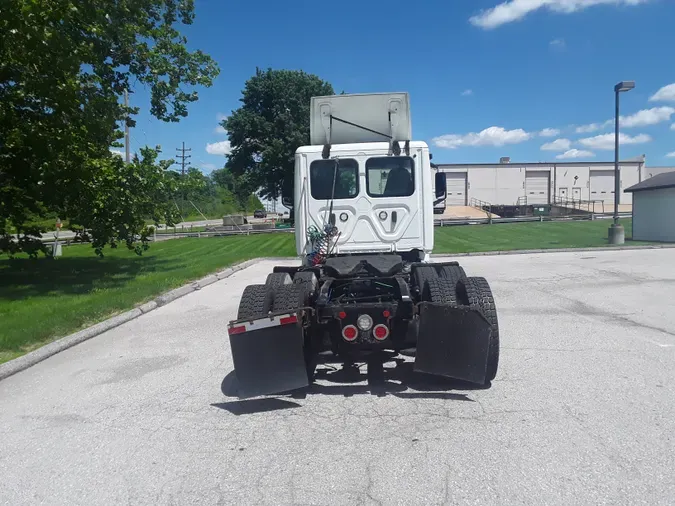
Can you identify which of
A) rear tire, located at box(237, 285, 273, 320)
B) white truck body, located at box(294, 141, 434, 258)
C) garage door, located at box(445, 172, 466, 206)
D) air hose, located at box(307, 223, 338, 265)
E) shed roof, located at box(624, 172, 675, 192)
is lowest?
rear tire, located at box(237, 285, 273, 320)

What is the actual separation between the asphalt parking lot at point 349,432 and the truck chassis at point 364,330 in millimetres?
340

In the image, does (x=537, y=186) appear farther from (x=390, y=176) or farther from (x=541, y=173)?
(x=390, y=176)

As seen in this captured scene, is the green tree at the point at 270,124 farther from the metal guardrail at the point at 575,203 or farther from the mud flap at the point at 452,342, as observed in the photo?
the mud flap at the point at 452,342

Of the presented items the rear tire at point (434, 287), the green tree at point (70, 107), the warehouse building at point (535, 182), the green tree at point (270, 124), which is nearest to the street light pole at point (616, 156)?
the green tree at point (70, 107)

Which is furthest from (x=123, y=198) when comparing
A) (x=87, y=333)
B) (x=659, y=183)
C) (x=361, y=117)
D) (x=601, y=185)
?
(x=601, y=185)

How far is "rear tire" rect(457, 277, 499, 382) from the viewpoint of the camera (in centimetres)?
549

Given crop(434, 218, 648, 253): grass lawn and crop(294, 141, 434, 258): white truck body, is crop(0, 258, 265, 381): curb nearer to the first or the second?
crop(294, 141, 434, 258): white truck body

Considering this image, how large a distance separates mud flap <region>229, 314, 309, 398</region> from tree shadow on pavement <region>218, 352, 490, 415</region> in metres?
0.21

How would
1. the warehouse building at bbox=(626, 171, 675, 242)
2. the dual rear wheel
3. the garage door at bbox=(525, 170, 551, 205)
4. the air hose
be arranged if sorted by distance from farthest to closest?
the garage door at bbox=(525, 170, 551, 205) < the warehouse building at bbox=(626, 171, 675, 242) < the air hose < the dual rear wheel

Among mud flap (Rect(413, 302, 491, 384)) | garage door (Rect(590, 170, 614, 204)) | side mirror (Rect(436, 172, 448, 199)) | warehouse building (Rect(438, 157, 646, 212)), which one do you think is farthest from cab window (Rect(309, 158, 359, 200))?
garage door (Rect(590, 170, 614, 204))

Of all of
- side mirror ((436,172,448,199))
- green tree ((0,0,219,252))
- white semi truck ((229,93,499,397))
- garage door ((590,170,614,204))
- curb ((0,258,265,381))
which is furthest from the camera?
garage door ((590,170,614,204))

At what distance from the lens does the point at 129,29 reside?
1684cm

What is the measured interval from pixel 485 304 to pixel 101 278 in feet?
44.8

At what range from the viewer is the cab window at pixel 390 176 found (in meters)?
7.98
